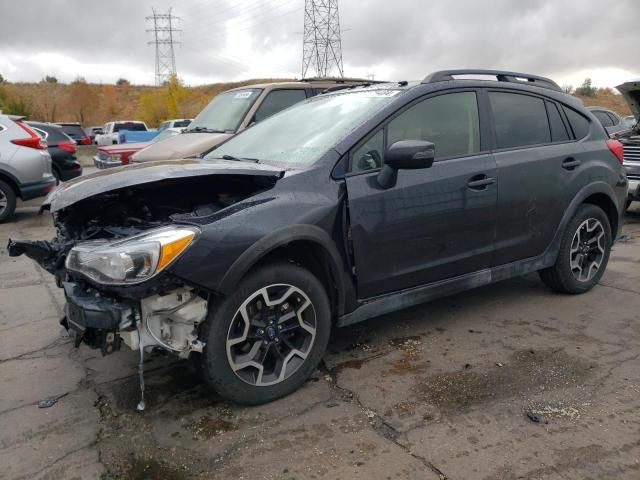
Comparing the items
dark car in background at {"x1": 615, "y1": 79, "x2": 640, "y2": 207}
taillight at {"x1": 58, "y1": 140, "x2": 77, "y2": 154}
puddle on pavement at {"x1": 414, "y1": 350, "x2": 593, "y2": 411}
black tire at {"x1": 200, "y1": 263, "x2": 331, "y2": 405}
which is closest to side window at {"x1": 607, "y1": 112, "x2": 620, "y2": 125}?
dark car in background at {"x1": 615, "y1": 79, "x2": 640, "y2": 207}

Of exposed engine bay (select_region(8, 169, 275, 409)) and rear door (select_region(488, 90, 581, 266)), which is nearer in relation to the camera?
exposed engine bay (select_region(8, 169, 275, 409))

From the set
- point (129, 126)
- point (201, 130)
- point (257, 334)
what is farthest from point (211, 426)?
point (129, 126)

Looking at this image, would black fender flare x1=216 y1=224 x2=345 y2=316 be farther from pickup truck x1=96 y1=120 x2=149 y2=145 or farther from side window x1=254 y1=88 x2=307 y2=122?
pickup truck x1=96 y1=120 x2=149 y2=145

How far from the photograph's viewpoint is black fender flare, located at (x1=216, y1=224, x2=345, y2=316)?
272 cm

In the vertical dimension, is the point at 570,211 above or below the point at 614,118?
below

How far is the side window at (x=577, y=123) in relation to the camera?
4.58 meters

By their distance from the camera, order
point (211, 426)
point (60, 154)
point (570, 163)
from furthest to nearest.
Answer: point (60, 154) → point (570, 163) → point (211, 426)

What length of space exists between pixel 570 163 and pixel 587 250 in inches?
32.7

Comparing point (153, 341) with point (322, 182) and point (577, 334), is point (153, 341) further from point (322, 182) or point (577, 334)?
point (577, 334)

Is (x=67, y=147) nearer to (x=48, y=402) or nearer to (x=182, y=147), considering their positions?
(x=182, y=147)

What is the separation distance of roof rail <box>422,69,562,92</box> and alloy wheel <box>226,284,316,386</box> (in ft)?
6.10

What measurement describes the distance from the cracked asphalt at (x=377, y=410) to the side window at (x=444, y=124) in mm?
1353

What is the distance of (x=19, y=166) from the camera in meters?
8.95

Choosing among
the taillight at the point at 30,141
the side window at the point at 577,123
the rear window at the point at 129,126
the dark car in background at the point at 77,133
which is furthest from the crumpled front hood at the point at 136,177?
the dark car in background at the point at 77,133
